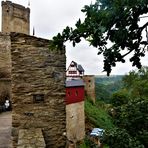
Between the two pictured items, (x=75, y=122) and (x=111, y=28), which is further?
(x=75, y=122)

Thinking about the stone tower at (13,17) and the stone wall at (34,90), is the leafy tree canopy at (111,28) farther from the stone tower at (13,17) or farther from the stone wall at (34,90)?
the stone tower at (13,17)

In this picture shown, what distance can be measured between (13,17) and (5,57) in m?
9.36

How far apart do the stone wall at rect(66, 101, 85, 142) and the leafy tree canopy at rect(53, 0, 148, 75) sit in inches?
499

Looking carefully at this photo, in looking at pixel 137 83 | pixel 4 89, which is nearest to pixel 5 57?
pixel 4 89

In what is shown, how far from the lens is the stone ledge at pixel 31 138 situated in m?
5.94

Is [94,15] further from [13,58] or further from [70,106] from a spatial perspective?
[70,106]

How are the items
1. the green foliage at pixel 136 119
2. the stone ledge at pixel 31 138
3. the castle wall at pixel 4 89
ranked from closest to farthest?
the stone ledge at pixel 31 138
the green foliage at pixel 136 119
the castle wall at pixel 4 89

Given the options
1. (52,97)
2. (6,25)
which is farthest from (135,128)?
(6,25)

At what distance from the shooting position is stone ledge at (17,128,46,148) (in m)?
5.94

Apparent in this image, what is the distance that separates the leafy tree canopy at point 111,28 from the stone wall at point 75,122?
41.6 feet

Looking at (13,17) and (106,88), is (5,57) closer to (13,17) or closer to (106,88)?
(13,17)

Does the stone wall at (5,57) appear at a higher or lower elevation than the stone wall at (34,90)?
higher

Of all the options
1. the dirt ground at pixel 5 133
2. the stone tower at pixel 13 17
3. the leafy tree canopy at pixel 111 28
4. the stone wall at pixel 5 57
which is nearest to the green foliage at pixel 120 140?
the dirt ground at pixel 5 133

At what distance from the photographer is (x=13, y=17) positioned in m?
32.7
